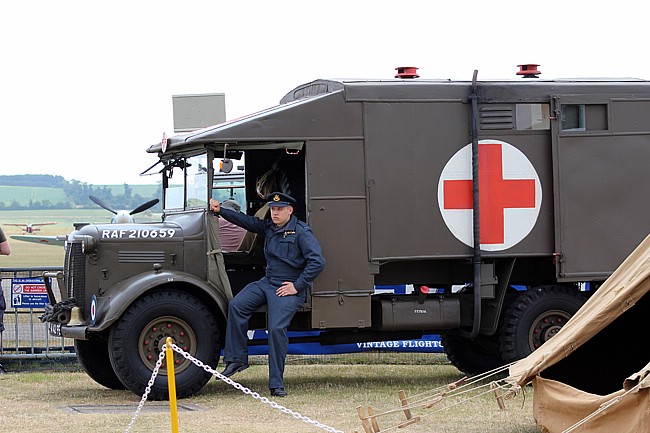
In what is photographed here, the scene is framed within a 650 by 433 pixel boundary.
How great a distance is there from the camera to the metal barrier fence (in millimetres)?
14094

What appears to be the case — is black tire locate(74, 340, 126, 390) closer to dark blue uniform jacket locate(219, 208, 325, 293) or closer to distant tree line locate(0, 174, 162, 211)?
dark blue uniform jacket locate(219, 208, 325, 293)

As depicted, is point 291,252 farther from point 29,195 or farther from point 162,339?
point 29,195

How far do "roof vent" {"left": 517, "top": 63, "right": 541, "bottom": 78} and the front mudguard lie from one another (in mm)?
3969

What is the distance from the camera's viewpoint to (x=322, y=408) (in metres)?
10.1

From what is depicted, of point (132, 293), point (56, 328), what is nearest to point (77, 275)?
point (56, 328)

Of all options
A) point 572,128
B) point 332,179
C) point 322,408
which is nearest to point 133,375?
point 322,408

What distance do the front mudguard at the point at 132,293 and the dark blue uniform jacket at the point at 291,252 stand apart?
0.57 m

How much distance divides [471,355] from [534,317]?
1.49 m

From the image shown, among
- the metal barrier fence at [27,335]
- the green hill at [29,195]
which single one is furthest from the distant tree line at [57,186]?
the metal barrier fence at [27,335]

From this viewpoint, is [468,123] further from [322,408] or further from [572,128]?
[322,408]

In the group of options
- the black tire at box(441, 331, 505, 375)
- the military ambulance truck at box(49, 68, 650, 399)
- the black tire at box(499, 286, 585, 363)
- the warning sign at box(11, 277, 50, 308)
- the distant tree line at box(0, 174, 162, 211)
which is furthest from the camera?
the distant tree line at box(0, 174, 162, 211)

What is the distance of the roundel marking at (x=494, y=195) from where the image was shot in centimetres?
1151

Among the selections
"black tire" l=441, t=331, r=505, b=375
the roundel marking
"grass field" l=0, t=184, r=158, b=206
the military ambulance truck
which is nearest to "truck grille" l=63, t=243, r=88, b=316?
the military ambulance truck

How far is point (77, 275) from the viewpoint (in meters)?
11.2
